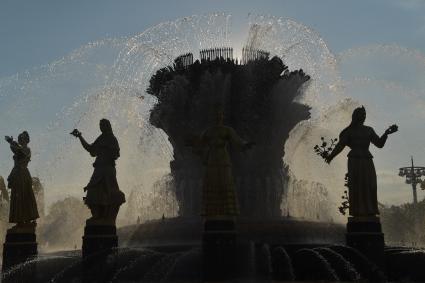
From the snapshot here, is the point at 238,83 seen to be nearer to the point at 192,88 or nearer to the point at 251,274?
the point at 192,88

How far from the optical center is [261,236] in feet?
54.2

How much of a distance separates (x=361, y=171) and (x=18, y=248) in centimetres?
988

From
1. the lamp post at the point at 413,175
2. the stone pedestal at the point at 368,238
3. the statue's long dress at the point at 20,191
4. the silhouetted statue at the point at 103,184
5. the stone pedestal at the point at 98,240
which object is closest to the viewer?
the stone pedestal at the point at 368,238

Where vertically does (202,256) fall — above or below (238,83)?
below

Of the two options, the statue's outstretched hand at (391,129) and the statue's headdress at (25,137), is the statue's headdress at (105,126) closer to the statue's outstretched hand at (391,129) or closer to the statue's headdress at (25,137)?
the statue's headdress at (25,137)

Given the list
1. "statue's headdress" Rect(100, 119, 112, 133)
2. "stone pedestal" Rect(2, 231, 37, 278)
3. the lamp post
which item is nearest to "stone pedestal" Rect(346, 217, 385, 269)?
"statue's headdress" Rect(100, 119, 112, 133)

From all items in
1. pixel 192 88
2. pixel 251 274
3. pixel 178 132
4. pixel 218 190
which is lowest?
pixel 251 274

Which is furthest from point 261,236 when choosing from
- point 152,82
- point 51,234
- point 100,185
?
point 51,234

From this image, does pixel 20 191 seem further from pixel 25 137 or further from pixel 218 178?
pixel 218 178

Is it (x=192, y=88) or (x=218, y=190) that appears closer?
(x=218, y=190)

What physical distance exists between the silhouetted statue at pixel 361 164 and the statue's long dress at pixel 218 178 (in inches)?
115

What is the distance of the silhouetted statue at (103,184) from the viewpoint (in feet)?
51.2

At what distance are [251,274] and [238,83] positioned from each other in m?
8.92

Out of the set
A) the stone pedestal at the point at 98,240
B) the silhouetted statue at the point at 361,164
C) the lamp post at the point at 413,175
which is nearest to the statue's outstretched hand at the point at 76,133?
the stone pedestal at the point at 98,240
